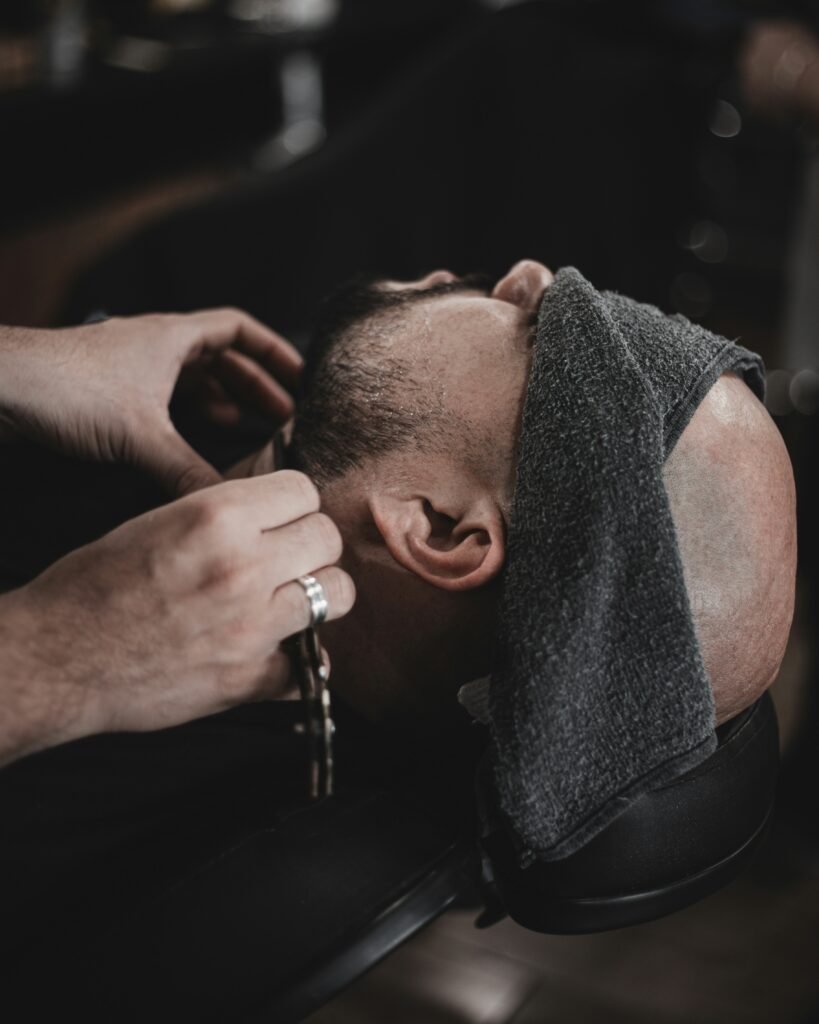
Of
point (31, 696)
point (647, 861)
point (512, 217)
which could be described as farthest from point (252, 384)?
point (512, 217)

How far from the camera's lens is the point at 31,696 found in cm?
67

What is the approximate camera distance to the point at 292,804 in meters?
0.79

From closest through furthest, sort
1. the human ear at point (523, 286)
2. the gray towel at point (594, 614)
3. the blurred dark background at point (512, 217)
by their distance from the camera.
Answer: the gray towel at point (594, 614)
the human ear at point (523, 286)
the blurred dark background at point (512, 217)

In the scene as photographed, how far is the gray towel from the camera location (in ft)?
2.12

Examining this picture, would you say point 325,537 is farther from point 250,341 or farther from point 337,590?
point 250,341

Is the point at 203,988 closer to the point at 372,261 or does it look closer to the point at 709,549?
the point at 709,549

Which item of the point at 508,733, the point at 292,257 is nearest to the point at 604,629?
the point at 508,733

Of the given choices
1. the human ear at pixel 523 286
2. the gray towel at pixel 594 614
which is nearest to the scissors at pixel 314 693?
the gray towel at pixel 594 614

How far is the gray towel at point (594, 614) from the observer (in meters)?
0.65

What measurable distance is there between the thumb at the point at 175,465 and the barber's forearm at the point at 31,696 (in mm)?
268

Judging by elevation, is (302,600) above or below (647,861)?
above

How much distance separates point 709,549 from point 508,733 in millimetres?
184

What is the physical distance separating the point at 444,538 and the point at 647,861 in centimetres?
27

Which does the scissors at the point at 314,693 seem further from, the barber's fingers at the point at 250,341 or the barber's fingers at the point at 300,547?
the barber's fingers at the point at 250,341
